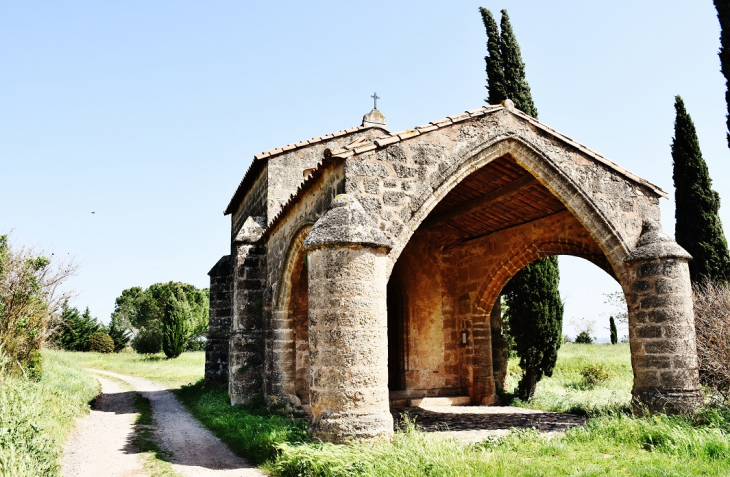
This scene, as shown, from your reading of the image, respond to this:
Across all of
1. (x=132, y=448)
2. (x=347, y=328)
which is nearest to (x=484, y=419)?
(x=347, y=328)

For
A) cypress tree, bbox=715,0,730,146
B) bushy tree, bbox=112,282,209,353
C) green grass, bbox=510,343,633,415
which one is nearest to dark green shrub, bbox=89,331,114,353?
bushy tree, bbox=112,282,209,353

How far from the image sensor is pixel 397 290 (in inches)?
446

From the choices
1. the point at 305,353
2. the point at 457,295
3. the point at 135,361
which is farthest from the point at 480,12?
the point at 135,361

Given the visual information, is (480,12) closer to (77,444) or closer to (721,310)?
(721,310)

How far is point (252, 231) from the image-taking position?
1123 cm

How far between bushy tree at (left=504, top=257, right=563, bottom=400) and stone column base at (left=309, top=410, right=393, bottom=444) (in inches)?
263

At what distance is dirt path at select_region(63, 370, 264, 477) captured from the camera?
6.55 meters

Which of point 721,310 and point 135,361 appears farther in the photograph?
point 135,361

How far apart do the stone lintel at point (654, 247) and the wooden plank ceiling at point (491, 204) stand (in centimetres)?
164

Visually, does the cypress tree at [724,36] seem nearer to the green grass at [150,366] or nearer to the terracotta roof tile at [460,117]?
the terracotta roof tile at [460,117]

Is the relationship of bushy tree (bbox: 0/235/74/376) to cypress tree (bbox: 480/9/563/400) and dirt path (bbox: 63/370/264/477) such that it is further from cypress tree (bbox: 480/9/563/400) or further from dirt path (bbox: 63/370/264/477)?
cypress tree (bbox: 480/9/563/400)

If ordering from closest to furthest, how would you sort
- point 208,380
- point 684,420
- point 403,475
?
1. point 403,475
2. point 684,420
3. point 208,380

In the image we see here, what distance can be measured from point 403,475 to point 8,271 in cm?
958

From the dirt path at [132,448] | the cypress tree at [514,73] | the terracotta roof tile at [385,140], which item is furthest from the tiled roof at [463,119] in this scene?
the cypress tree at [514,73]
